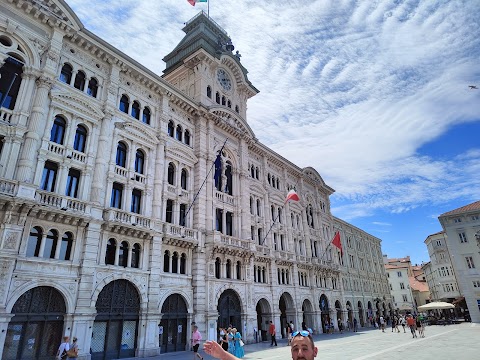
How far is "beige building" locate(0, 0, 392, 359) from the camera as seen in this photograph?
60.8 ft

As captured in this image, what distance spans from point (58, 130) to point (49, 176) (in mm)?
3274

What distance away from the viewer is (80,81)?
23.8 m

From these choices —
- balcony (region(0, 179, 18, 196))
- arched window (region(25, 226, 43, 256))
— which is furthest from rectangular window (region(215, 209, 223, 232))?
balcony (region(0, 179, 18, 196))

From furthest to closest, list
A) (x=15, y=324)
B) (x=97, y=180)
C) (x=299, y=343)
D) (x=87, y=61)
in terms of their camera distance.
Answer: (x=87, y=61)
(x=97, y=180)
(x=15, y=324)
(x=299, y=343)

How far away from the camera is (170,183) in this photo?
28.6 meters

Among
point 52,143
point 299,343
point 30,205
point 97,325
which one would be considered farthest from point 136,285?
point 299,343

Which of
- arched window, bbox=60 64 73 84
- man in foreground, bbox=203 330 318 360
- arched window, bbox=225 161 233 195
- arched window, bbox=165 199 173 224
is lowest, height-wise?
man in foreground, bbox=203 330 318 360

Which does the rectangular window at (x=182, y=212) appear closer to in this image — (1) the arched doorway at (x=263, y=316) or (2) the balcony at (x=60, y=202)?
(2) the balcony at (x=60, y=202)

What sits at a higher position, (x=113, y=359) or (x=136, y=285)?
(x=136, y=285)

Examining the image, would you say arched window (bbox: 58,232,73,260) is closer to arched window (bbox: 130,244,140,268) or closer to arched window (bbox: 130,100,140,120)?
arched window (bbox: 130,244,140,268)

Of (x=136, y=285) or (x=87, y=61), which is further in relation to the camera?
(x=87, y=61)

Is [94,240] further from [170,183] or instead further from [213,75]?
[213,75]

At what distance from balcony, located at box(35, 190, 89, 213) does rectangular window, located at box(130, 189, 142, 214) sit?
442 centimetres

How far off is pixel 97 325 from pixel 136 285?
3.34m
